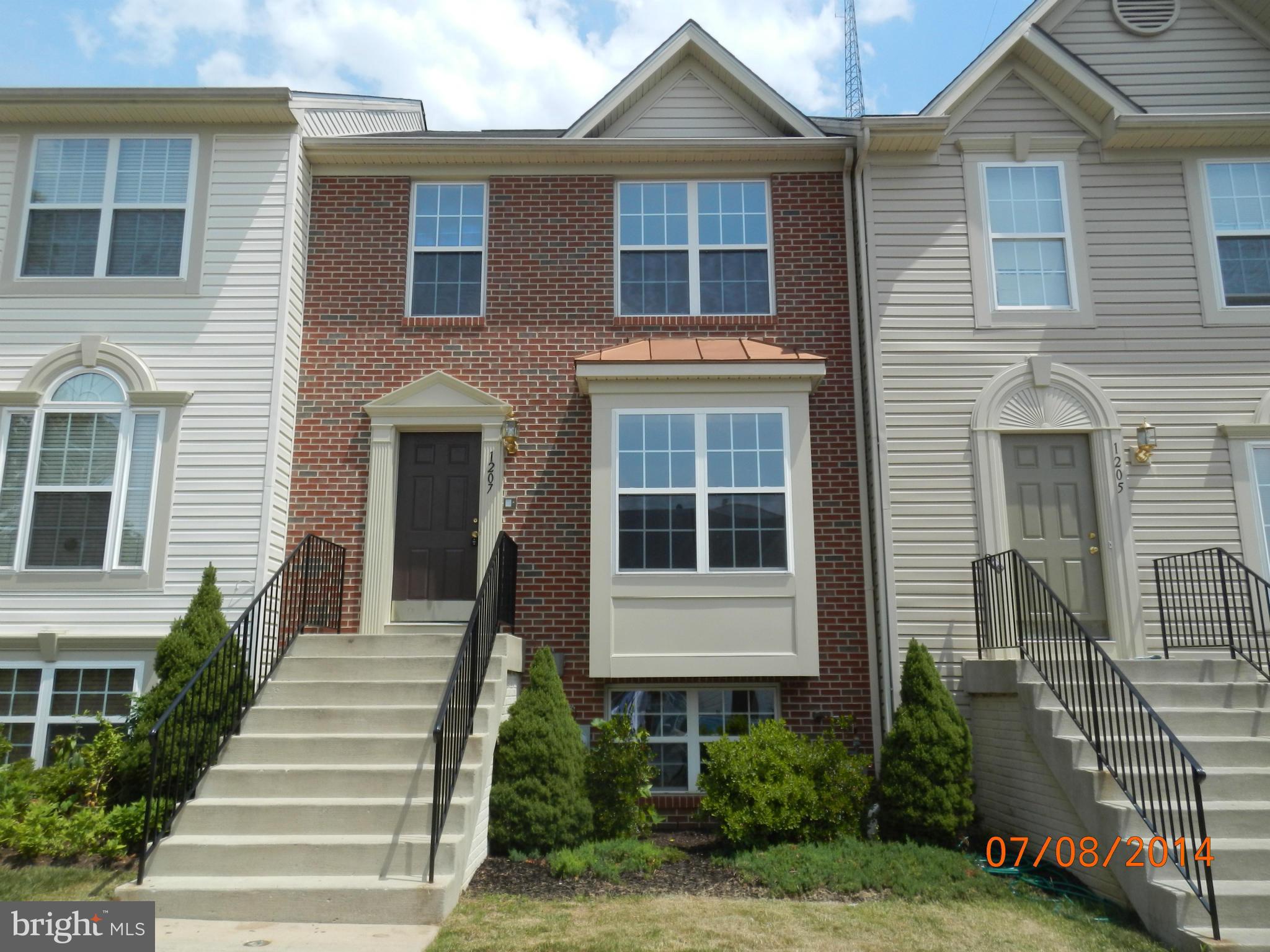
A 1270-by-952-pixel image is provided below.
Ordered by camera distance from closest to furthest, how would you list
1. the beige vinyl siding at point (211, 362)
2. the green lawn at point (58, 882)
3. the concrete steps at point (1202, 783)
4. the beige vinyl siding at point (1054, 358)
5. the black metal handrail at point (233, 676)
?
the concrete steps at point (1202, 783) → the green lawn at point (58, 882) → the black metal handrail at point (233, 676) → the beige vinyl siding at point (211, 362) → the beige vinyl siding at point (1054, 358)

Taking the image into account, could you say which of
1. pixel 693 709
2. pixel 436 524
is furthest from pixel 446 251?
pixel 693 709

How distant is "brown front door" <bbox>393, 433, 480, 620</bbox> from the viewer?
9727 mm

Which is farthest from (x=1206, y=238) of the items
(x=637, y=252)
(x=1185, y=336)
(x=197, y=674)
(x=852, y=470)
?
(x=197, y=674)

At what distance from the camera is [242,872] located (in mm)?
6363

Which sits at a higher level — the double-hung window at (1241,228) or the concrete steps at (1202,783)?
the double-hung window at (1241,228)

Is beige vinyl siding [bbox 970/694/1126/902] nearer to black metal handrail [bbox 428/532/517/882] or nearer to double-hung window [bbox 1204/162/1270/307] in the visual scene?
black metal handrail [bbox 428/532/517/882]

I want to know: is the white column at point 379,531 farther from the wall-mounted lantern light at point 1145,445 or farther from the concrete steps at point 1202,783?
the wall-mounted lantern light at point 1145,445

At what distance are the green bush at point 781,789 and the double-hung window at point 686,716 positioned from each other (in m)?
1.20

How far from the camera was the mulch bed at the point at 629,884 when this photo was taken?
663cm

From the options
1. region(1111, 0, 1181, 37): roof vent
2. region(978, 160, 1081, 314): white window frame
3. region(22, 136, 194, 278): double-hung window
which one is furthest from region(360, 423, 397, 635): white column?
region(1111, 0, 1181, 37): roof vent

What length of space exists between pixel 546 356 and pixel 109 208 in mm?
4792

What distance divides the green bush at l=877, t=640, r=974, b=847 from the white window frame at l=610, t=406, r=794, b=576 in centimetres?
172

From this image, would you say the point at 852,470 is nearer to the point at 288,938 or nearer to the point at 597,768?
the point at 597,768

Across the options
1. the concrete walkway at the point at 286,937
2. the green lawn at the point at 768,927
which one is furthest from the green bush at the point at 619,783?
the concrete walkway at the point at 286,937
